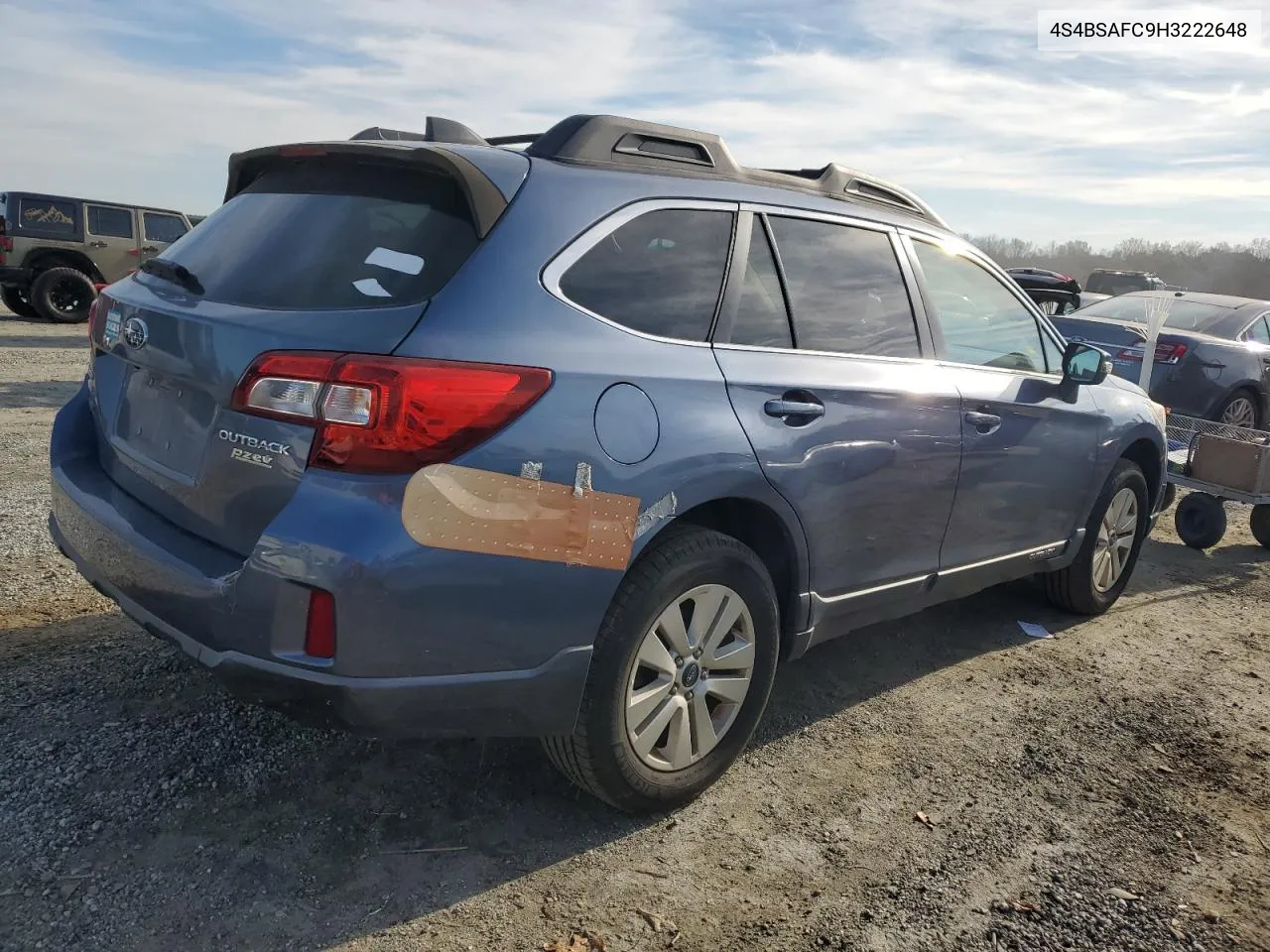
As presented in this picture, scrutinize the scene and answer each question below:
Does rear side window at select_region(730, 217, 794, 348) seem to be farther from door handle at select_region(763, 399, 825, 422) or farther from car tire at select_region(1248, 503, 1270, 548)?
car tire at select_region(1248, 503, 1270, 548)

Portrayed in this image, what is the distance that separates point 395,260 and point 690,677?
4.45 ft

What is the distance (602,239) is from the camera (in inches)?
101

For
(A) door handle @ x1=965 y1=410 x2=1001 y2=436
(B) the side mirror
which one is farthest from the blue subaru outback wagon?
(B) the side mirror

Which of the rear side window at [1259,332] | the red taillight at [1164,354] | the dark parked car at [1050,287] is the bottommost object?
the red taillight at [1164,354]

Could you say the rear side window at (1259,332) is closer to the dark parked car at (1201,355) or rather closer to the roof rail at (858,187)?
the dark parked car at (1201,355)

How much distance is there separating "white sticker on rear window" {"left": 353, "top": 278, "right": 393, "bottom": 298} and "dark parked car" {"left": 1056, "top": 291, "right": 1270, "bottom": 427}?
7.69 metres

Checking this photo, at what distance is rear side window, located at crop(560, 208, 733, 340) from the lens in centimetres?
252

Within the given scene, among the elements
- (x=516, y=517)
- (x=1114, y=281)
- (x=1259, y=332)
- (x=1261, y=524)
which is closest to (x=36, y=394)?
(x=516, y=517)

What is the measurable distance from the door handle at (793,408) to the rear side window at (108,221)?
16.2m

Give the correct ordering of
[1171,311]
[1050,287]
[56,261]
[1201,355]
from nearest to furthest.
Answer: [1201,355] → [1171,311] → [1050,287] → [56,261]

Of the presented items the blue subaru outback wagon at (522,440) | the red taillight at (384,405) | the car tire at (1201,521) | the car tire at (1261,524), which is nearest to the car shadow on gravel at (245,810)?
the blue subaru outback wagon at (522,440)

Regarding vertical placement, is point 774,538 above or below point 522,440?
below

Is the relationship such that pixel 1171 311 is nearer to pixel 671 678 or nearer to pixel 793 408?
pixel 793 408

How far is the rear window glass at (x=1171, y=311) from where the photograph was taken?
9.15m
